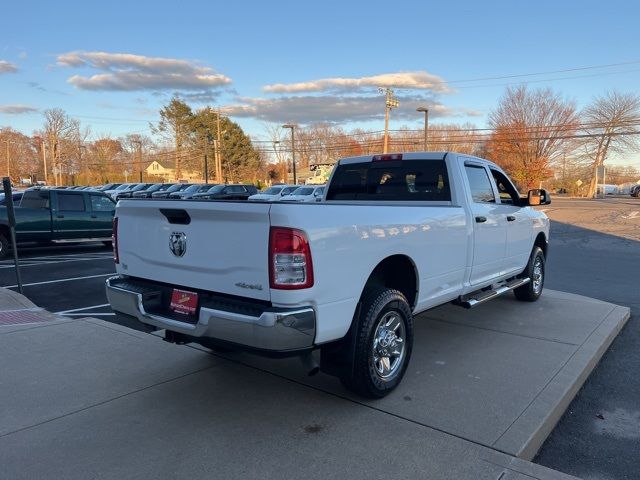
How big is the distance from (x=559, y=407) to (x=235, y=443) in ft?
7.99

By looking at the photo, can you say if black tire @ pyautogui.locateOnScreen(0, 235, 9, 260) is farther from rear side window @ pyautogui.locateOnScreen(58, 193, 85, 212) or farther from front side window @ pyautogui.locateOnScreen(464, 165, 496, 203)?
front side window @ pyautogui.locateOnScreen(464, 165, 496, 203)

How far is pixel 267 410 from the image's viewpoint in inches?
147

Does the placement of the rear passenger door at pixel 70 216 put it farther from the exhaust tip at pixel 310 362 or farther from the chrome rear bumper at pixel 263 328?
the exhaust tip at pixel 310 362

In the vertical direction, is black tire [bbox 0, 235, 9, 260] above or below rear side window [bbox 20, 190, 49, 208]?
below

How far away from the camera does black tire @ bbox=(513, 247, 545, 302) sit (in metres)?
7.00

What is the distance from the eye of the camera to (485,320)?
6230 mm

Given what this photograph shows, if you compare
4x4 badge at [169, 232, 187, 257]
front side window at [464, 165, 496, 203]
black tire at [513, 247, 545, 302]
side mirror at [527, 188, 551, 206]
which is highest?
front side window at [464, 165, 496, 203]

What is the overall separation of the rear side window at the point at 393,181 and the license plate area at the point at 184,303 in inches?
Answer: 107

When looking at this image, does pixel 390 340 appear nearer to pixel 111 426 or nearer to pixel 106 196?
pixel 111 426

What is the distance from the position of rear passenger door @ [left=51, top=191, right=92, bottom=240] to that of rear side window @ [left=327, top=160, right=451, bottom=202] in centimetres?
991

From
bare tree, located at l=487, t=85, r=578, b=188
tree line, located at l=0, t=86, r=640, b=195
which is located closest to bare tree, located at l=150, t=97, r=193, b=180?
tree line, located at l=0, t=86, r=640, b=195

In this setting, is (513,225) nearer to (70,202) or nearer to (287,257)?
(287,257)

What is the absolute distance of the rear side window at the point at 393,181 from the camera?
5293 millimetres

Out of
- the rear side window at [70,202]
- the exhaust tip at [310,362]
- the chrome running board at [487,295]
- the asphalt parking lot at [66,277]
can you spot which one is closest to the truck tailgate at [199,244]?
the exhaust tip at [310,362]
